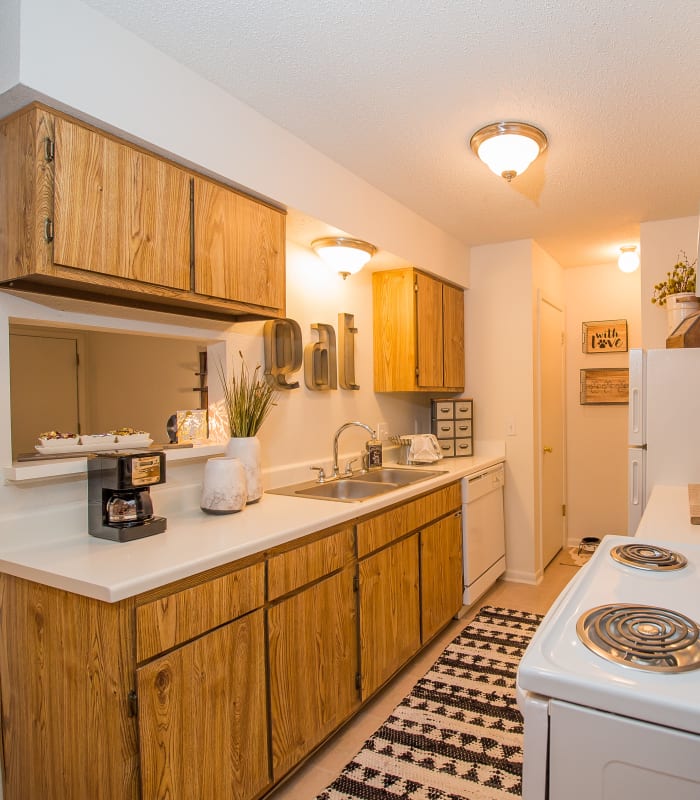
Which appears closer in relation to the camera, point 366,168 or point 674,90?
point 674,90

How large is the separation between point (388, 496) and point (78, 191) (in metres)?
1.63

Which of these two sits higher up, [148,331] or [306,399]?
[148,331]

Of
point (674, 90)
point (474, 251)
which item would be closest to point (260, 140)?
point (674, 90)

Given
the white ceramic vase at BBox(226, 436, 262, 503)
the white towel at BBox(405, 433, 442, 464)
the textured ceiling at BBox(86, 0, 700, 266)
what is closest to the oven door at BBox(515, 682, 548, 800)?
the white ceramic vase at BBox(226, 436, 262, 503)

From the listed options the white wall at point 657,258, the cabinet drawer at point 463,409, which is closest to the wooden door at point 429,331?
the cabinet drawer at point 463,409

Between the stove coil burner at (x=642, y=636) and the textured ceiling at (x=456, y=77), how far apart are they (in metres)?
1.59

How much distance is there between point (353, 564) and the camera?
7.30ft

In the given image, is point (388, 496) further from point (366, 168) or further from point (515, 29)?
point (515, 29)

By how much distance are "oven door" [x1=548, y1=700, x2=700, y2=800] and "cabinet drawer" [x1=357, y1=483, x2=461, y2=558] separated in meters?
1.35

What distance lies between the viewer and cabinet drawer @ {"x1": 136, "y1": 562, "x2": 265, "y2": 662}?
4.59 feet

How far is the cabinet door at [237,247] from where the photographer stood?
6.28 ft

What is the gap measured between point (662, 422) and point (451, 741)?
1919 millimetres

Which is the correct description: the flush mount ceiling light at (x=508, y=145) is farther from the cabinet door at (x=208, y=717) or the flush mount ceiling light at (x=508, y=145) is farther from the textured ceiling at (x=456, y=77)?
the cabinet door at (x=208, y=717)

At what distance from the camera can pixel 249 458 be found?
89.1 inches
